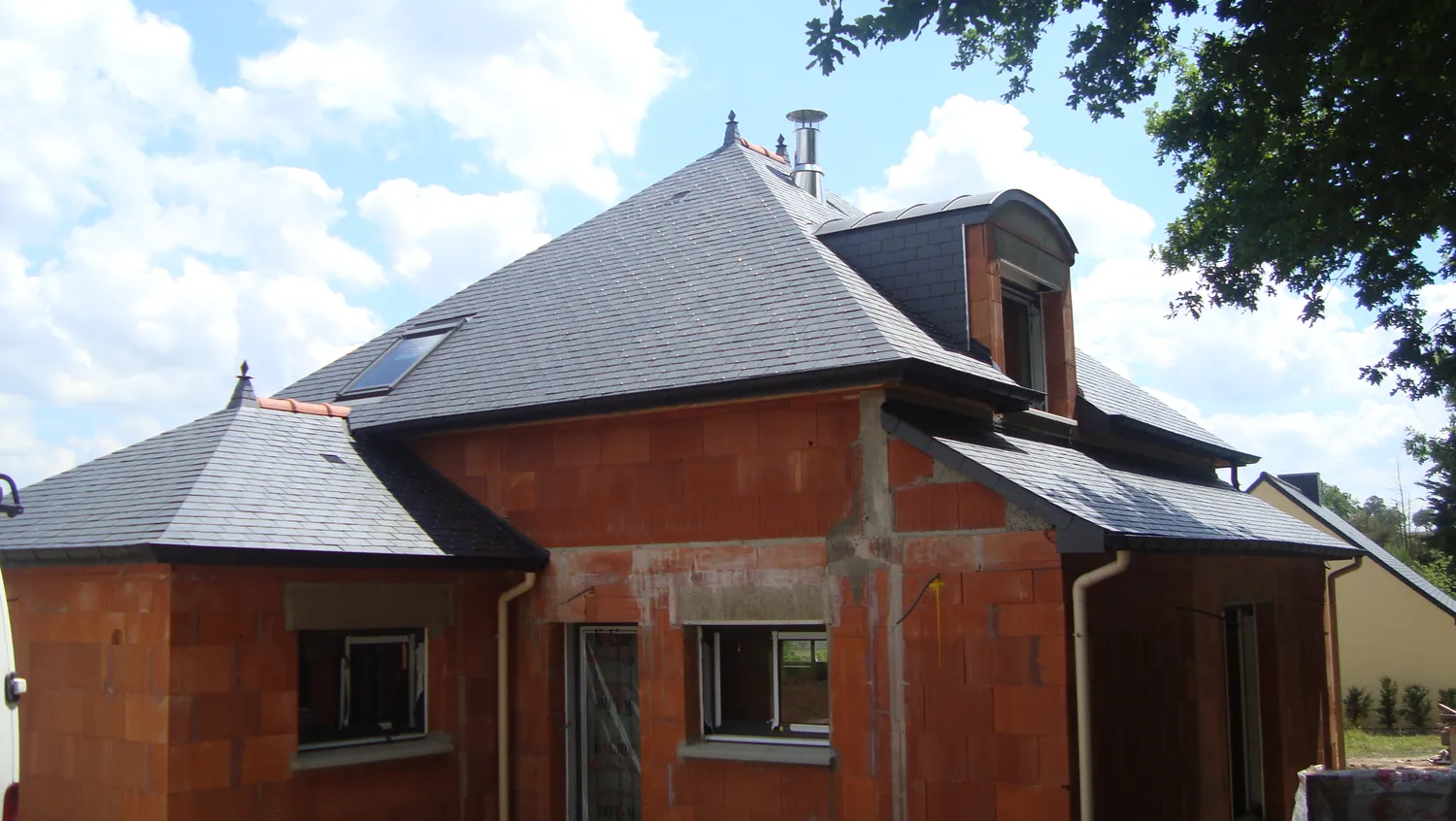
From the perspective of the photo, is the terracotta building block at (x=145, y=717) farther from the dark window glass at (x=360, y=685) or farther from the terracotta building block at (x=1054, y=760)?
the terracotta building block at (x=1054, y=760)

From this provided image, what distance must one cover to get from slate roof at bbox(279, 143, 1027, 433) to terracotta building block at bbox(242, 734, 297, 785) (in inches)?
130

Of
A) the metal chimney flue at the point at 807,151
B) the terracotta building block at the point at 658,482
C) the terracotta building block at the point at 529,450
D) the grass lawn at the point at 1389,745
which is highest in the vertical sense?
the metal chimney flue at the point at 807,151

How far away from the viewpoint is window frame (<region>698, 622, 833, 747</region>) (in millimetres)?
10367

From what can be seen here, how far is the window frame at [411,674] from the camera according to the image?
10.5 meters

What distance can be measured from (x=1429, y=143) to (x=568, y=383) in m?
7.43

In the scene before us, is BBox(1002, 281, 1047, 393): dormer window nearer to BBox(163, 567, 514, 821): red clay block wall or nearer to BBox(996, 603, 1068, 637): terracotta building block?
BBox(996, 603, 1068, 637): terracotta building block

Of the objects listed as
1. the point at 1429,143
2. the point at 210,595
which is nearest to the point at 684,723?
the point at 210,595

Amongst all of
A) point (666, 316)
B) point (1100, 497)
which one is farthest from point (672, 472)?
point (1100, 497)

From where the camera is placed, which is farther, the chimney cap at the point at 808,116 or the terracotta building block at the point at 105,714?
the chimney cap at the point at 808,116

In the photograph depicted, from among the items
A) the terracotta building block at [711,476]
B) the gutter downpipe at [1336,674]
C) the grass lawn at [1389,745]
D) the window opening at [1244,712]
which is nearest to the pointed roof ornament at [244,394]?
the terracotta building block at [711,476]

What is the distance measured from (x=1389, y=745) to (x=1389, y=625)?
18.3 feet

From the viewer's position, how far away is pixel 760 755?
10.2 metres

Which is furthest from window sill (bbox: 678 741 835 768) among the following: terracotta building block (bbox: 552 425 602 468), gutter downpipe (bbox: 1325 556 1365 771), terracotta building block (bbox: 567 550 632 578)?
gutter downpipe (bbox: 1325 556 1365 771)

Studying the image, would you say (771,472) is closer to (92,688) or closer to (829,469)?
(829,469)
